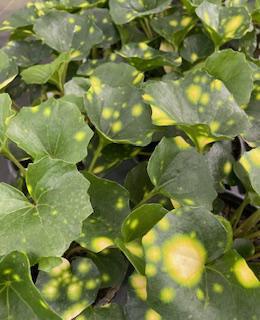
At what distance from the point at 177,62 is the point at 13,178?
0.34 meters

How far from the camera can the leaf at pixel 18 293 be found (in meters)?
0.41

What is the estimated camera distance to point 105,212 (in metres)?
0.55

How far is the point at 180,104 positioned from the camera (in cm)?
60

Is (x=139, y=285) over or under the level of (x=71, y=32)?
under

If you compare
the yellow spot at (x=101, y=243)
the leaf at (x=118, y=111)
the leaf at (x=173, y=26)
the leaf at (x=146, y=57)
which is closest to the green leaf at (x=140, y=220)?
the yellow spot at (x=101, y=243)

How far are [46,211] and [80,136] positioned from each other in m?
0.11

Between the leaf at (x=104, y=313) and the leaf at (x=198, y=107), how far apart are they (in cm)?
22

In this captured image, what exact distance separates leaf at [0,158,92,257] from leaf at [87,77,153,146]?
0.13 metres

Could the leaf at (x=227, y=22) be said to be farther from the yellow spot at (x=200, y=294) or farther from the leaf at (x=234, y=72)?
the yellow spot at (x=200, y=294)

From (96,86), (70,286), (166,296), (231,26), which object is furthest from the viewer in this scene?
(231,26)

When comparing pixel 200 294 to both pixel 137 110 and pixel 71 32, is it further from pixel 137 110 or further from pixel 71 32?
pixel 71 32

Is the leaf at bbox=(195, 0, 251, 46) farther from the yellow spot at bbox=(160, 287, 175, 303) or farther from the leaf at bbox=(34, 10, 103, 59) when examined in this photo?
the yellow spot at bbox=(160, 287, 175, 303)

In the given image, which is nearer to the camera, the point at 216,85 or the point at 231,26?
the point at 216,85

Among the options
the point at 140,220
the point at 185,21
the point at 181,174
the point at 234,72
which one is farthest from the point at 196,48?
the point at 140,220
